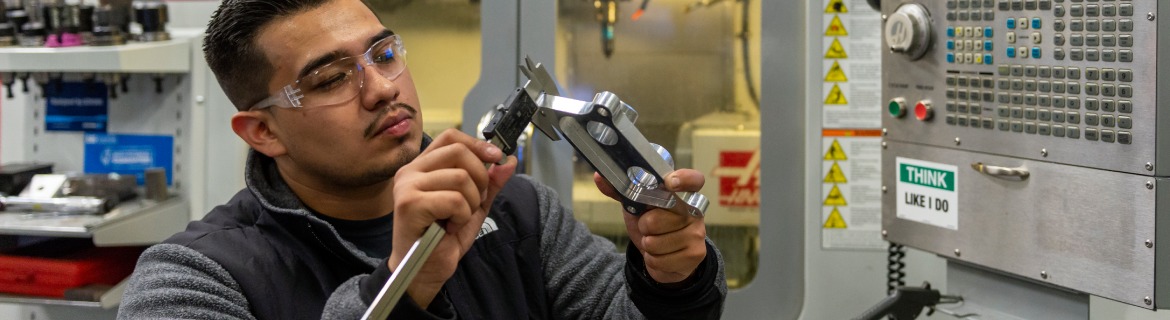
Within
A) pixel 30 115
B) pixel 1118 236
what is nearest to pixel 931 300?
pixel 1118 236

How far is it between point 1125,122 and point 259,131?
124 centimetres

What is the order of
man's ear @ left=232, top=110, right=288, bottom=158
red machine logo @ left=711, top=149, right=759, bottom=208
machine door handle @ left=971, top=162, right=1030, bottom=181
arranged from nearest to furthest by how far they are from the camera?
1. man's ear @ left=232, top=110, right=288, bottom=158
2. machine door handle @ left=971, top=162, right=1030, bottom=181
3. red machine logo @ left=711, top=149, right=759, bottom=208

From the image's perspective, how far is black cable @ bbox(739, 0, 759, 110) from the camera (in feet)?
8.04

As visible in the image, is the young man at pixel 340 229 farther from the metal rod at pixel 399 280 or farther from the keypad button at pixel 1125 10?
the keypad button at pixel 1125 10

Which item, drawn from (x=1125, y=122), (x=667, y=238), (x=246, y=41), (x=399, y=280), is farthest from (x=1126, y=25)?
(x=246, y=41)

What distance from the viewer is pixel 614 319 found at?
151 centimetres

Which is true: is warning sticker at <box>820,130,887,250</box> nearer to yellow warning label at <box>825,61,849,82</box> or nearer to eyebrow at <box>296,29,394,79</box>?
yellow warning label at <box>825,61,849,82</box>

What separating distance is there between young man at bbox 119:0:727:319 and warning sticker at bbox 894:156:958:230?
0.55 m

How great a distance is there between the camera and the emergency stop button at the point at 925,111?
1.78 m

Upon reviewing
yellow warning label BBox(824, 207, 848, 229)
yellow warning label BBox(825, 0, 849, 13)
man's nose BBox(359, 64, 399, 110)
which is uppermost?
yellow warning label BBox(825, 0, 849, 13)

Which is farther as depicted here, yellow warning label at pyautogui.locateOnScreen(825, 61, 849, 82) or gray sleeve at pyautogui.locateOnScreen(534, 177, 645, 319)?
yellow warning label at pyautogui.locateOnScreen(825, 61, 849, 82)

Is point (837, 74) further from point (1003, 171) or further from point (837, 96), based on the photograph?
point (1003, 171)

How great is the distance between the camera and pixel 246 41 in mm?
1441

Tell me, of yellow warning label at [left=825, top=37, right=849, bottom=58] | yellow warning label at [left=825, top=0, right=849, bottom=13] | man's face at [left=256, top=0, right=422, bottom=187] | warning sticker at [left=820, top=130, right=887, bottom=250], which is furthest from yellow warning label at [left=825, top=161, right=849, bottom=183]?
man's face at [left=256, top=0, right=422, bottom=187]
